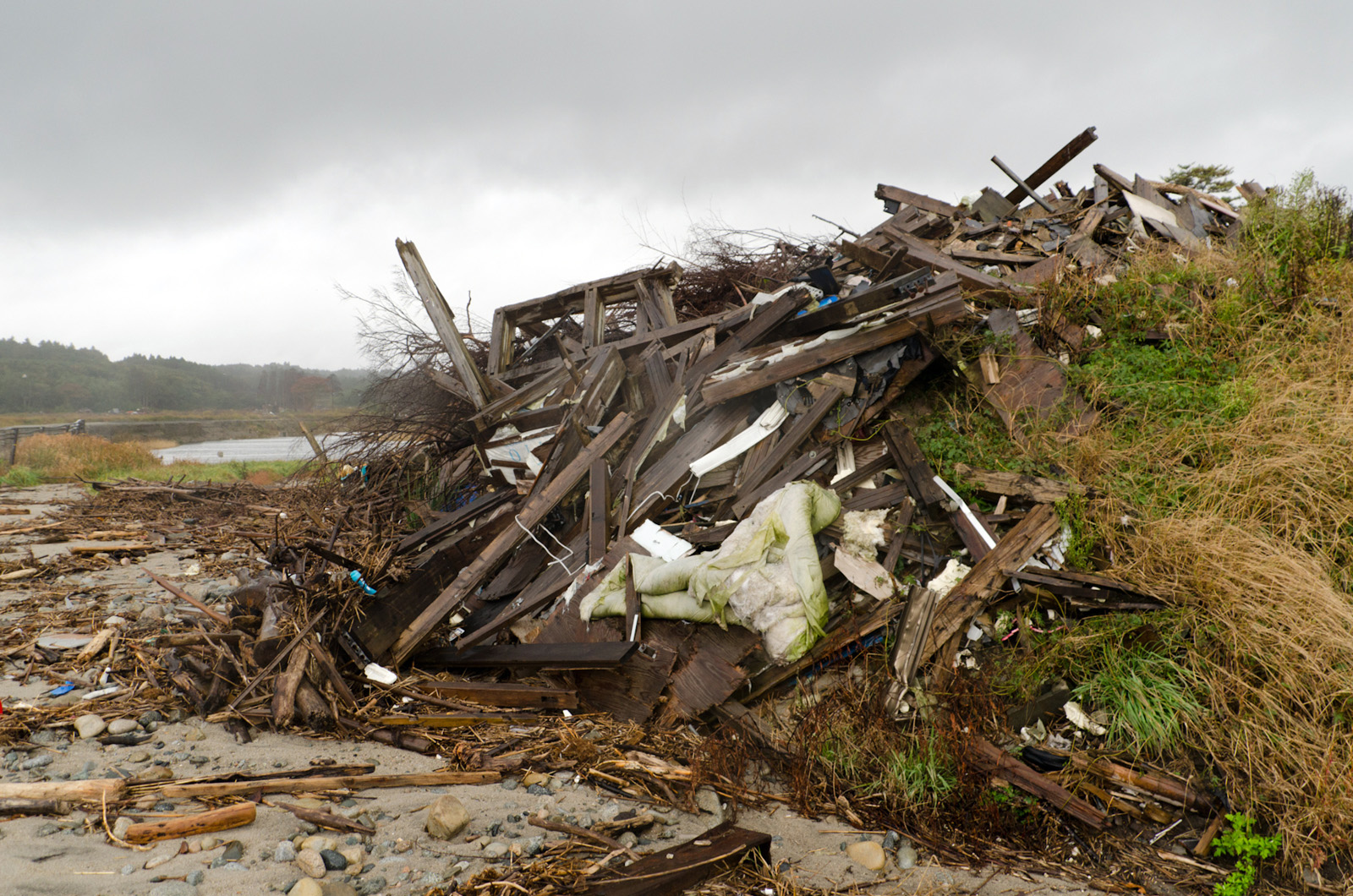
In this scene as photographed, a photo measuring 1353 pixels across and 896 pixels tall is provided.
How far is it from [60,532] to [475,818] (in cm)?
925

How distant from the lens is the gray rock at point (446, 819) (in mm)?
2672

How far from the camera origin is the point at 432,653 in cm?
459

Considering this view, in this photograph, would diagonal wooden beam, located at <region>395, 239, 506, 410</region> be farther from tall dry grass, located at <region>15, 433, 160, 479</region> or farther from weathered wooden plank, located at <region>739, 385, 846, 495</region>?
tall dry grass, located at <region>15, 433, 160, 479</region>

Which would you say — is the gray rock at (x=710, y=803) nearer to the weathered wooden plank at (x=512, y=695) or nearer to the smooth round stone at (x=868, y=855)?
the smooth round stone at (x=868, y=855)

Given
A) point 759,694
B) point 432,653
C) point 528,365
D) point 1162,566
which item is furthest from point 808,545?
point 528,365

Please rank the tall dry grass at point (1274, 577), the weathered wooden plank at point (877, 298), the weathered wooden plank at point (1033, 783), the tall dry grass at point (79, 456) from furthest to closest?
the tall dry grass at point (79, 456), the weathered wooden plank at point (877, 298), the weathered wooden plank at point (1033, 783), the tall dry grass at point (1274, 577)

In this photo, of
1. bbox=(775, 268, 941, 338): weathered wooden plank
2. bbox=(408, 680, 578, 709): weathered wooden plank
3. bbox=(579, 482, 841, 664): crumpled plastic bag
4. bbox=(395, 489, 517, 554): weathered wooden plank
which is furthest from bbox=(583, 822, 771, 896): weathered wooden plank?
bbox=(775, 268, 941, 338): weathered wooden plank

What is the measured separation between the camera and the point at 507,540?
5074 millimetres

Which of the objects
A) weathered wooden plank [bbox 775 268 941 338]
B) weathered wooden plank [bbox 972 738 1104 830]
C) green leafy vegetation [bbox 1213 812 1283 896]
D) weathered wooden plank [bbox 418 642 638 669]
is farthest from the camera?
weathered wooden plank [bbox 775 268 941 338]

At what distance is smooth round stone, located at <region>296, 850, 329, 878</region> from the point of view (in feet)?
7.71

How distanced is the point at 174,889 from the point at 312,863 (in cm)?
40

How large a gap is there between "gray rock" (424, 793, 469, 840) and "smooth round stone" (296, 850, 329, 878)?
0.41 meters

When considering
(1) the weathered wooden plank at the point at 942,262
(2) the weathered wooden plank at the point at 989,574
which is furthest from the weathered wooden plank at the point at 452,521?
(1) the weathered wooden plank at the point at 942,262

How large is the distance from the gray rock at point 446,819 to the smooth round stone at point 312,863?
0.41 metres
